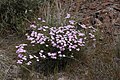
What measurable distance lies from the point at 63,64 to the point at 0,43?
40.3 inches

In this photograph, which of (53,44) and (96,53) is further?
(96,53)

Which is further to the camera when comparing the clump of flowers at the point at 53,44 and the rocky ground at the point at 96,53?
the clump of flowers at the point at 53,44

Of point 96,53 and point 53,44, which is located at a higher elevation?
point 53,44

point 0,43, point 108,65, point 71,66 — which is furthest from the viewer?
point 0,43

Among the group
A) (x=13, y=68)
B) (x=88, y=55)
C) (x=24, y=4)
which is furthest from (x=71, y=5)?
(x=13, y=68)

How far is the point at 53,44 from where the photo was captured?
342 cm

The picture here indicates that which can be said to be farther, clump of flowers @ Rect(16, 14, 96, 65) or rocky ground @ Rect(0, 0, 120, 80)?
clump of flowers @ Rect(16, 14, 96, 65)

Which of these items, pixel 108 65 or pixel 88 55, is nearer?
pixel 108 65

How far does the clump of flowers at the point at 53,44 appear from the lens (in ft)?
11.2

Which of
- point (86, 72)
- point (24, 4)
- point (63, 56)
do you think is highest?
point (24, 4)

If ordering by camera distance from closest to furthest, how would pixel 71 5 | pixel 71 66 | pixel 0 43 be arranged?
1. pixel 71 66
2. pixel 0 43
3. pixel 71 5

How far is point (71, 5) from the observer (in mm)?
4551

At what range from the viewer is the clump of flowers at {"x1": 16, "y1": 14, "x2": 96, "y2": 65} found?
11.2ft

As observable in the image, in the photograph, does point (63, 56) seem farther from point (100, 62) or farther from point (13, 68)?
point (13, 68)
